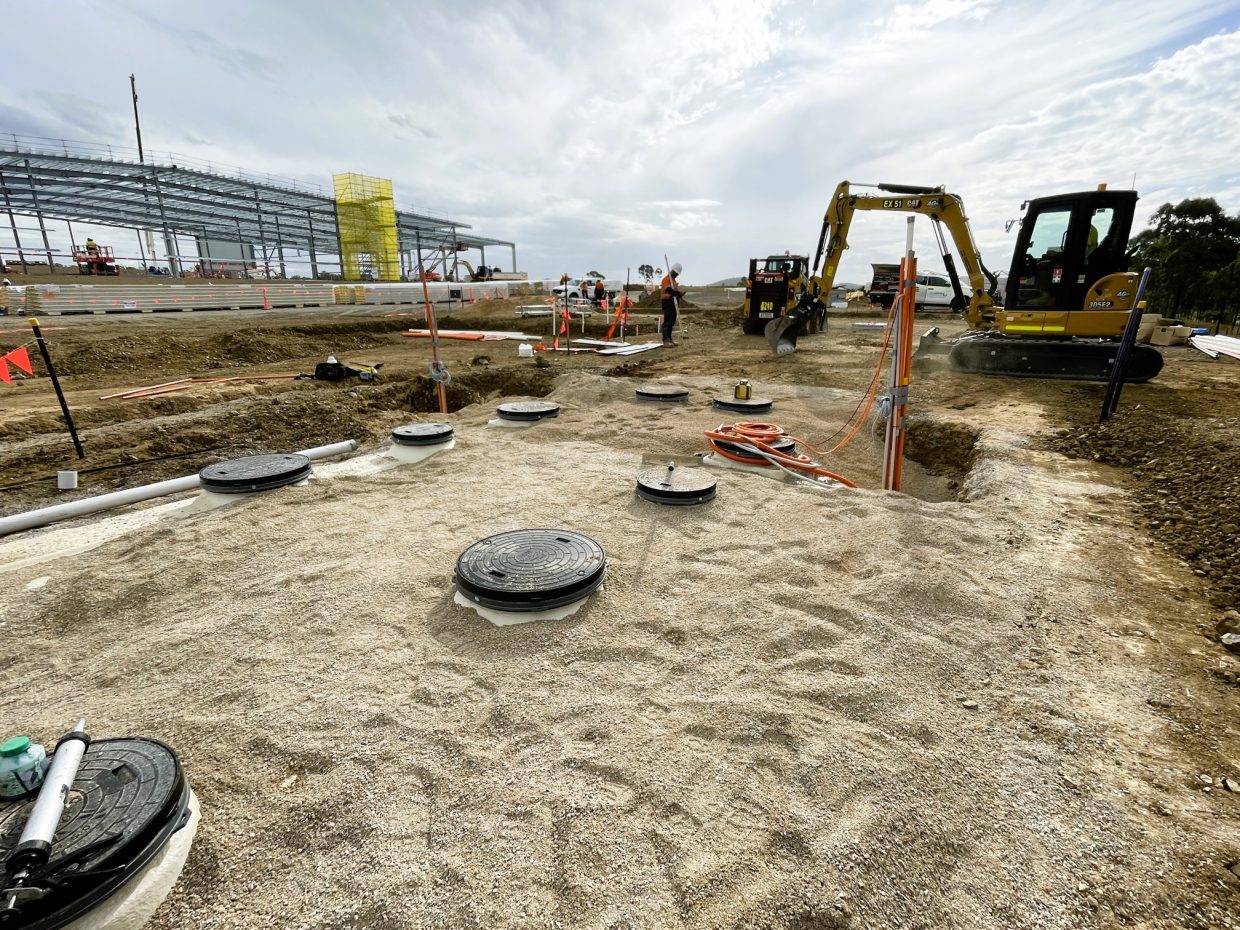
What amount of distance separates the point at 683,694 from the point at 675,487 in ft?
7.81

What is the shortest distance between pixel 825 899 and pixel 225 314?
2511cm

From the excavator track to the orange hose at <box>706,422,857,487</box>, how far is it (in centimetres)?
660

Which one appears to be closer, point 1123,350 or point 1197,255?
point 1123,350

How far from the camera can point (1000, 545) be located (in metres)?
3.93

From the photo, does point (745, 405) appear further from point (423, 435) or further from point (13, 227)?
point (13, 227)

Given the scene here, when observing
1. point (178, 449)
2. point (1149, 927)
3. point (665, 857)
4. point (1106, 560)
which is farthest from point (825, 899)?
point (178, 449)

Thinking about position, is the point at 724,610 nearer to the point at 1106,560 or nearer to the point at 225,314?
the point at 1106,560

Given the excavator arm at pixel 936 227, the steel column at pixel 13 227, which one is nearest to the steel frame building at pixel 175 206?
the steel column at pixel 13 227

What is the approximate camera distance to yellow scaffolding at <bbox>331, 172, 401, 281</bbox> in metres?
42.2

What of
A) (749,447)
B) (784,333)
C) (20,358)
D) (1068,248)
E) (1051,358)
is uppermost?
(1068,248)

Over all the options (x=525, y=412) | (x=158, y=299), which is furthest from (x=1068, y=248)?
(x=158, y=299)

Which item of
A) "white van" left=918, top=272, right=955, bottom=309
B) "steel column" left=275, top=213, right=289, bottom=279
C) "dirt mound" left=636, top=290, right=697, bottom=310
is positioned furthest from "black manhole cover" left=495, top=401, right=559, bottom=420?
"steel column" left=275, top=213, right=289, bottom=279

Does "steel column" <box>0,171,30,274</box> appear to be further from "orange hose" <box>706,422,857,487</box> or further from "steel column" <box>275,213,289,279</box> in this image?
"orange hose" <box>706,422,857,487</box>

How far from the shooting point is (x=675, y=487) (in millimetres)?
4762
